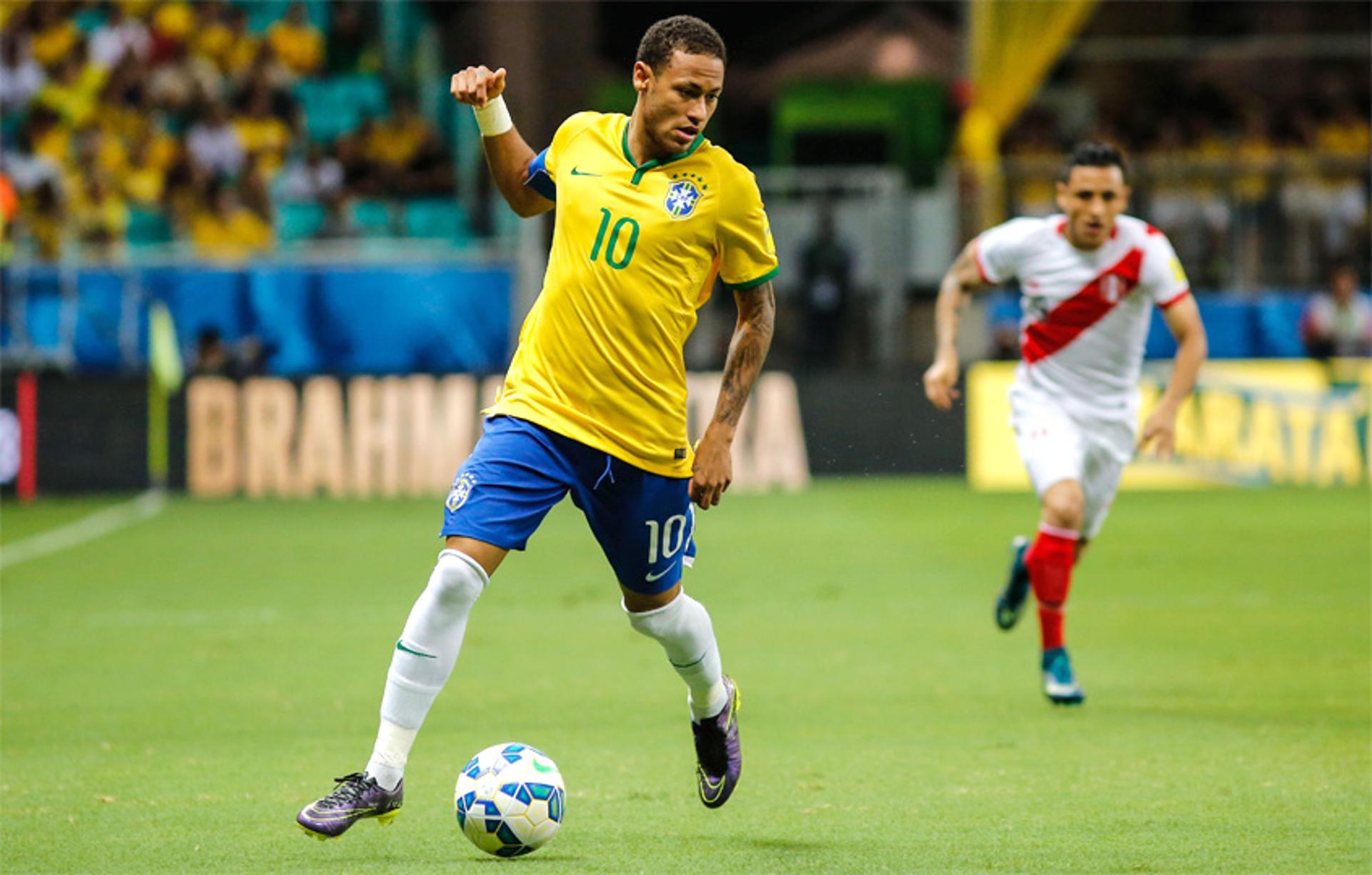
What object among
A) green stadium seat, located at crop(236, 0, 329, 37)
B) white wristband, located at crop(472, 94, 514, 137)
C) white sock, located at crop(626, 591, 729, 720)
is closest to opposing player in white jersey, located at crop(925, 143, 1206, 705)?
white sock, located at crop(626, 591, 729, 720)

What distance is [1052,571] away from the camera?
8453 millimetres

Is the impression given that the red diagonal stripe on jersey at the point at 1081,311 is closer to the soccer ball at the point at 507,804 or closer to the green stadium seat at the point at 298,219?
the soccer ball at the point at 507,804

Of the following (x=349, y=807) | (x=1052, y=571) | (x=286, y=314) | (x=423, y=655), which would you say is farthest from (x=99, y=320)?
(x=349, y=807)

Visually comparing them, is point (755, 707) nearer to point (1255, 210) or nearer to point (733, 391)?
point (733, 391)

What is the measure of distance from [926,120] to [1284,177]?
18.8ft

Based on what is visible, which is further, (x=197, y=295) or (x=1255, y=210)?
(x=1255, y=210)

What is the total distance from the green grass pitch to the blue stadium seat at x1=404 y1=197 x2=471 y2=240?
677 centimetres

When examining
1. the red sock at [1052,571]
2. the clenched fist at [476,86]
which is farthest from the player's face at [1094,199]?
the clenched fist at [476,86]

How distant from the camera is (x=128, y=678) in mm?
9156

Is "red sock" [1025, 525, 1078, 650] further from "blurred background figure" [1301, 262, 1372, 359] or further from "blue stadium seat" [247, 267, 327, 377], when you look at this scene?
"blue stadium seat" [247, 267, 327, 377]

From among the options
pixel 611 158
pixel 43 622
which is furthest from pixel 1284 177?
pixel 611 158

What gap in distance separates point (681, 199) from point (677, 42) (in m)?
0.45

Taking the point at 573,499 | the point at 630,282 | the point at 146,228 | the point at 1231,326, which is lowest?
the point at 1231,326

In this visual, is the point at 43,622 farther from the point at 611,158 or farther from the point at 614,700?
the point at 611,158
